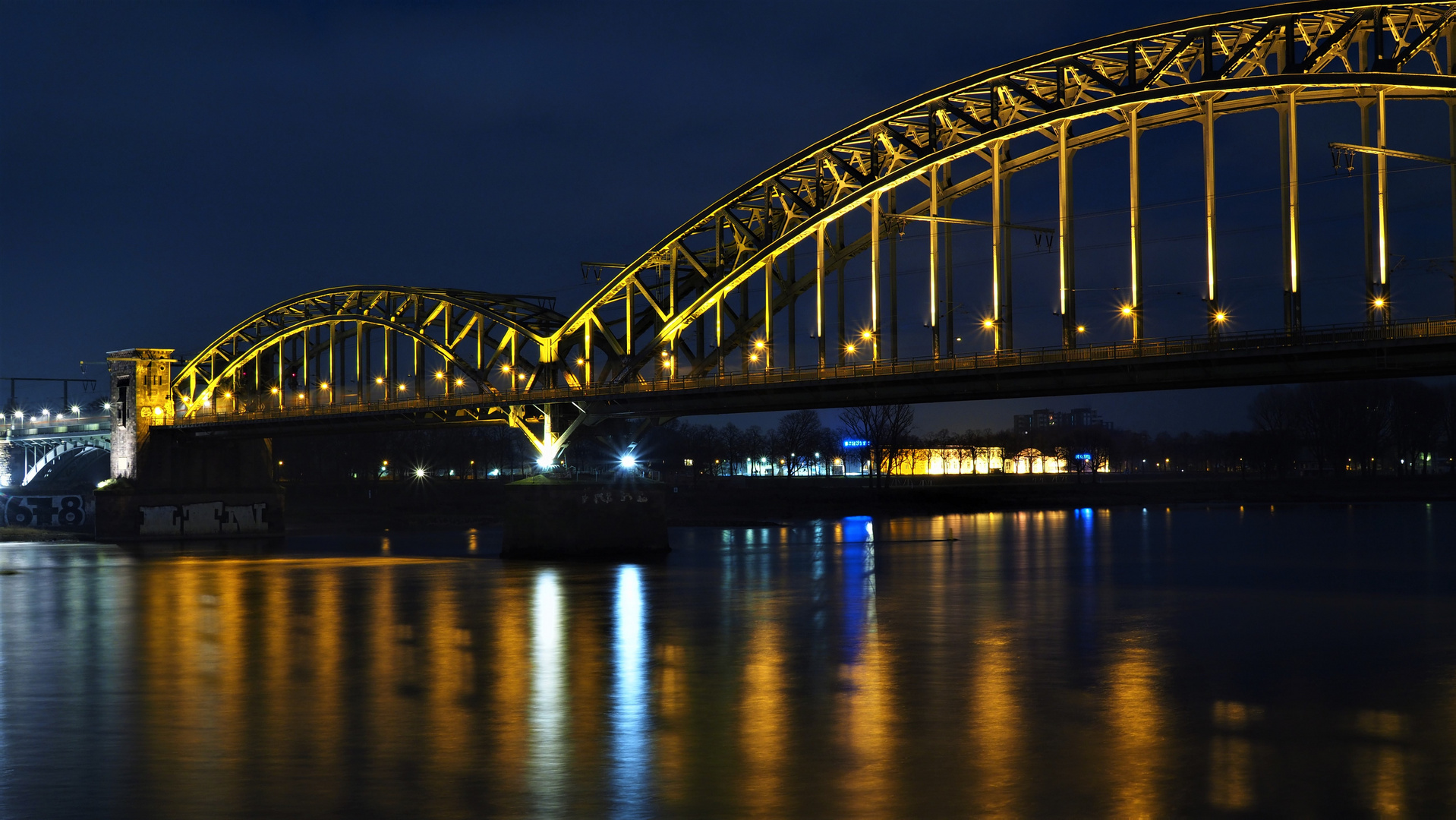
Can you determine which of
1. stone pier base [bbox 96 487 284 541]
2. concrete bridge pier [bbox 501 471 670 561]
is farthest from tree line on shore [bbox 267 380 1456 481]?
concrete bridge pier [bbox 501 471 670 561]

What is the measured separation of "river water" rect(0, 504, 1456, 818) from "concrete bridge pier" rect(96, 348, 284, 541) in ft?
113

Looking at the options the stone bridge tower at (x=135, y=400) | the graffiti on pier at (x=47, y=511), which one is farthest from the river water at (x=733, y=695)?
the graffiti on pier at (x=47, y=511)

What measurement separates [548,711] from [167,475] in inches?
2805

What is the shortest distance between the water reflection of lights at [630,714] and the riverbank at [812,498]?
55566 mm

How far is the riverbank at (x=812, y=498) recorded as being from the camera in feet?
311

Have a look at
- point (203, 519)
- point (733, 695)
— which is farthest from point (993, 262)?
point (203, 519)

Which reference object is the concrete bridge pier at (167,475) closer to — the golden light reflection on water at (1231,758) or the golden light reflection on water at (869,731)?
the golden light reflection on water at (869,731)

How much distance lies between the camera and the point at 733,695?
2089 centimetres

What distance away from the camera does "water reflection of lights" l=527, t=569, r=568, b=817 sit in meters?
14.8

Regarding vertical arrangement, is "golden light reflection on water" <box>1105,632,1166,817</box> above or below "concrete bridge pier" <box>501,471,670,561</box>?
below

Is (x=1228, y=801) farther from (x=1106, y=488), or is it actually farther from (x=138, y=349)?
(x=1106, y=488)

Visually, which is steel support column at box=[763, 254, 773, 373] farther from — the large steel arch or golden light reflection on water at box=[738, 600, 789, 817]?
golden light reflection on water at box=[738, 600, 789, 817]

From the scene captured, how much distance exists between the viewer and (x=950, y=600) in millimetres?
36500

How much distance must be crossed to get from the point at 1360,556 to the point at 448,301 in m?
44.9
